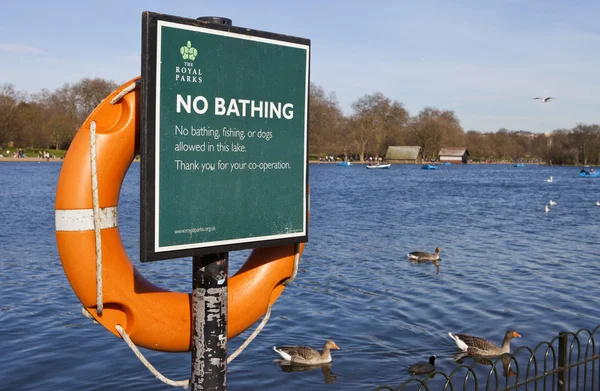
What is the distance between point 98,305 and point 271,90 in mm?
1375

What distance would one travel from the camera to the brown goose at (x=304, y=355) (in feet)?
26.8

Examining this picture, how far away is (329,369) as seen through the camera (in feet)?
26.7

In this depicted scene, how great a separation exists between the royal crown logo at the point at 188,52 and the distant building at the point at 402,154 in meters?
109

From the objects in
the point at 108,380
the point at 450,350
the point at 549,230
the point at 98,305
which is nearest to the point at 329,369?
the point at 450,350

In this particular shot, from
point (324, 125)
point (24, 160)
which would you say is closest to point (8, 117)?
point (24, 160)

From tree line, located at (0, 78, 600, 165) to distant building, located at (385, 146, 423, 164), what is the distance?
2.80 metres

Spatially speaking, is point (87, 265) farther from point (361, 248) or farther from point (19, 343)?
point (361, 248)

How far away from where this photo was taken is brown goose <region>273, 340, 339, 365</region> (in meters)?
8.16

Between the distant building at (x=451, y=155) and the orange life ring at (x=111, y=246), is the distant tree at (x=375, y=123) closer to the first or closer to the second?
the distant building at (x=451, y=155)

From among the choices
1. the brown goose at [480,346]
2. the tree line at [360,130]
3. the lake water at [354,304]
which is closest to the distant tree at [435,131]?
the tree line at [360,130]

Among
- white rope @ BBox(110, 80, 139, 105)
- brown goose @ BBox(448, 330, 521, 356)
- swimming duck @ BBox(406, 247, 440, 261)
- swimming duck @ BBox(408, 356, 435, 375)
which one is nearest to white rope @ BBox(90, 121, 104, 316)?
white rope @ BBox(110, 80, 139, 105)

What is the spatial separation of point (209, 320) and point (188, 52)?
131 centimetres

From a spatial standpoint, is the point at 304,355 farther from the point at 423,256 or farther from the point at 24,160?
the point at 24,160

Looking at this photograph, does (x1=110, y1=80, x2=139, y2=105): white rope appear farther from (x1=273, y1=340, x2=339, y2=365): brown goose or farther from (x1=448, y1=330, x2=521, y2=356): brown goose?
(x1=448, y1=330, x2=521, y2=356): brown goose
